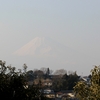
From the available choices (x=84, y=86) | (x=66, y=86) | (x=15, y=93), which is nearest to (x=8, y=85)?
(x=15, y=93)

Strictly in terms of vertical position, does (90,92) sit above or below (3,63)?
below

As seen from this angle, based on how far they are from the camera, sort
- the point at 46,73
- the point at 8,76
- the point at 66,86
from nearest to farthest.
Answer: the point at 8,76, the point at 66,86, the point at 46,73

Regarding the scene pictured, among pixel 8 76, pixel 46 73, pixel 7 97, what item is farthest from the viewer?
pixel 46 73

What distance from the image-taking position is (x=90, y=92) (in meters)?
10.2

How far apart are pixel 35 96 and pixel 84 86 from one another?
2.71 m

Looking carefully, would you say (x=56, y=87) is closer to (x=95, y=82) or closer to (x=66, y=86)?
(x=66, y=86)

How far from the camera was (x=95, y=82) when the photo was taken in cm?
1022

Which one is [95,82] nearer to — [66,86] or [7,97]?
[7,97]

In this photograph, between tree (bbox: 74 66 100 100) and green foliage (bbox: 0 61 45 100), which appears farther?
green foliage (bbox: 0 61 45 100)

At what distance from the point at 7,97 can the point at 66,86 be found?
2058 inches

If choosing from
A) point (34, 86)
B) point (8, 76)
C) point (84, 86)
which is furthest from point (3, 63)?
point (84, 86)

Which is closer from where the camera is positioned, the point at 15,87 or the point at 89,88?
the point at 89,88

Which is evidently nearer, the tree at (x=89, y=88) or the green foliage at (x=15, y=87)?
the tree at (x=89, y=88)

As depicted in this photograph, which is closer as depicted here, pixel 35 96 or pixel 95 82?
pixel 95 82
